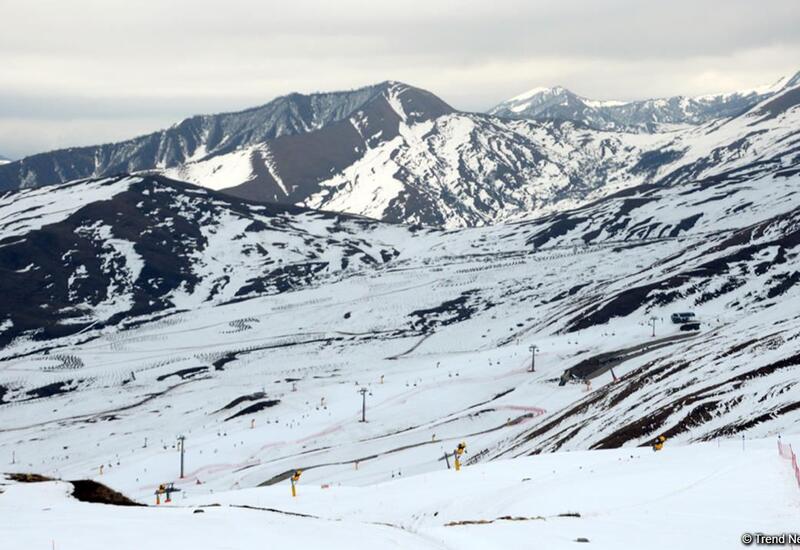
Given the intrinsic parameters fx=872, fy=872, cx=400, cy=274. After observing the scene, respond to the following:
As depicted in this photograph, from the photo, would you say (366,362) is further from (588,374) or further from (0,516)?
(0,516)

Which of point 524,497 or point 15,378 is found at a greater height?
point 524,497

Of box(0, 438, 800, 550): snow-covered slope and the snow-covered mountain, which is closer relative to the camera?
box(0, 438, 800, 550): snow-covered slope

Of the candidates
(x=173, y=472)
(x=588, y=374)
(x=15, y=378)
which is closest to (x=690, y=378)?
(x=588, y=374)

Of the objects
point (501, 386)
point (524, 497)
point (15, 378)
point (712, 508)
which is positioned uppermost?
point (712, 508)

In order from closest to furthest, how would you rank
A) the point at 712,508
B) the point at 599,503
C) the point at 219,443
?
the point at 712,508, the point at 599,503, the point at 219,443

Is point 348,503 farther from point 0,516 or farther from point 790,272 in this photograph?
point 790,272

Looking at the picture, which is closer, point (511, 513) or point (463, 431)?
point (511, 513)

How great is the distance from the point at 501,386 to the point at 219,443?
36.3m

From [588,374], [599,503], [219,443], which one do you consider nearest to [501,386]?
[588,374]

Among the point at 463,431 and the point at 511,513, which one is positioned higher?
the point at 511,513

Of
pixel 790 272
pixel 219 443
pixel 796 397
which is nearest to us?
pixel 796 397

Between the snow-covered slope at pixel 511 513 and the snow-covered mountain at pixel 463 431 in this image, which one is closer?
the snow-covered slope at pixel 511 513

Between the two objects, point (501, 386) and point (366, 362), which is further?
point (366, 362)

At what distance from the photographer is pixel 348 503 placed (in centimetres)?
3944
